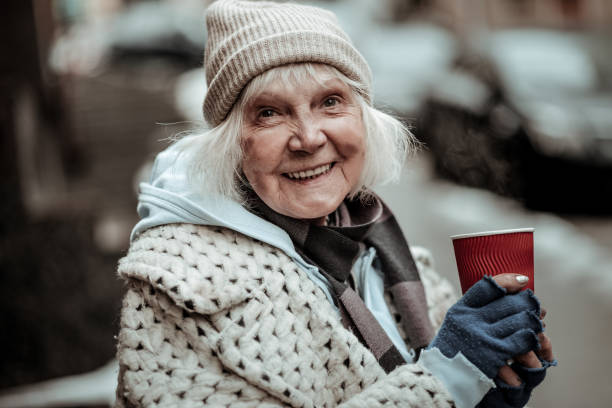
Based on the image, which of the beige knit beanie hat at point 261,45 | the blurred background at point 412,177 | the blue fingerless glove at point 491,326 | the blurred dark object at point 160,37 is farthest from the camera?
the blurred dark object at point 160,37

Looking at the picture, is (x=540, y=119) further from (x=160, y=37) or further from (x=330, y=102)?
(x=160, y=37)

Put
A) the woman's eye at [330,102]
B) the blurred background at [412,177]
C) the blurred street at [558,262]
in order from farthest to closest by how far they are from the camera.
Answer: the blurred background at [412,177], the blurred street at [558,262], the woman's eye at [330,102]

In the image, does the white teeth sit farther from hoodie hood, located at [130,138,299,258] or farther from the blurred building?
the blurred building

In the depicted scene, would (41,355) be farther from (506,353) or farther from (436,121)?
(436,121)

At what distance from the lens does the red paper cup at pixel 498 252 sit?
1646mm

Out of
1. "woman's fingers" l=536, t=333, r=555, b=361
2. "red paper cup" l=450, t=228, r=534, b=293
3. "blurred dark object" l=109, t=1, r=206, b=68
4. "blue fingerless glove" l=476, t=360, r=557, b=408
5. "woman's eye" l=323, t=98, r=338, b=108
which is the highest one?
"woman's eye" l=323, t=98, r=338, b=108

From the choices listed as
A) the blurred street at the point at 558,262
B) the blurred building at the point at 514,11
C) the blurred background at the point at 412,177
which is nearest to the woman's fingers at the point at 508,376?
the blurred background at the point at 412,177

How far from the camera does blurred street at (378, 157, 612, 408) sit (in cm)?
430

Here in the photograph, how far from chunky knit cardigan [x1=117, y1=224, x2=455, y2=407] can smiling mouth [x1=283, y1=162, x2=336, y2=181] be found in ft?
0.73

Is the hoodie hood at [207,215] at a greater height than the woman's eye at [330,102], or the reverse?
the woman's eye at [330,102]

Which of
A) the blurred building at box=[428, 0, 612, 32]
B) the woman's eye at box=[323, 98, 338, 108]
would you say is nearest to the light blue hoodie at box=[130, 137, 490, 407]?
the woman's eye at box=[323, 98, 338, 108]

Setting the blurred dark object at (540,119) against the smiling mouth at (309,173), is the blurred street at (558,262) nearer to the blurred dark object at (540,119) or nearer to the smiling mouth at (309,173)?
the blurred dark object at (540,119)

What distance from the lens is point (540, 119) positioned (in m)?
7.34

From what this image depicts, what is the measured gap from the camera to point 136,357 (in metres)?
1.68
